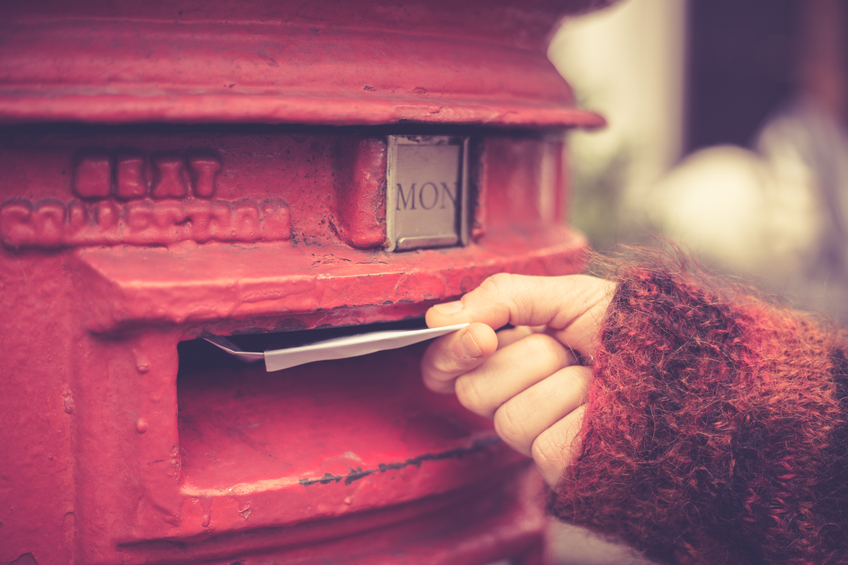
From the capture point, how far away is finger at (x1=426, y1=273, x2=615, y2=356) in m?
1.03

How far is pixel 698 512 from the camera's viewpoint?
1.03 m

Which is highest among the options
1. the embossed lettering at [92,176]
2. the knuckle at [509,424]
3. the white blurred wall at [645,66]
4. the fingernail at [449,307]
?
the white blurred wall at [645,66]

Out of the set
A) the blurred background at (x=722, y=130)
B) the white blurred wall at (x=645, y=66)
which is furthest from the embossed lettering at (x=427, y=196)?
the white blurred wall at (x=645, y=66)

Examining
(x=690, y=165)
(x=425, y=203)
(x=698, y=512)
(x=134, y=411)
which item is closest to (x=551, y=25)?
(x=425, y=203)

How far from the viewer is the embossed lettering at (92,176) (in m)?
0.88

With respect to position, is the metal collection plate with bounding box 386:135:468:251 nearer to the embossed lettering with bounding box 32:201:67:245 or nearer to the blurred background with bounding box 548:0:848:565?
the embossed lettering with bounding box 32:201:67:245

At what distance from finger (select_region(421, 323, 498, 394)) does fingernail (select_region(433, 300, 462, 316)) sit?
0.03 metres

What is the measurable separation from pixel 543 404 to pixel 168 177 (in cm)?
66

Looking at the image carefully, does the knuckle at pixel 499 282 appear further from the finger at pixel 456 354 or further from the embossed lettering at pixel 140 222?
the embossed lettering at pixel 140 222

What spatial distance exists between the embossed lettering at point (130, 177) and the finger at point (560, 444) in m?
0.72

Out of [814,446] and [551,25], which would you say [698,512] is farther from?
[551,25]

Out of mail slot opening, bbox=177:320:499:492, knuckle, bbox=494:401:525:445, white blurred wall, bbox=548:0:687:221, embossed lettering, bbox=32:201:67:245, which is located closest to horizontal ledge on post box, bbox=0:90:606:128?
embossed lettering, bbox=32:201:67:245

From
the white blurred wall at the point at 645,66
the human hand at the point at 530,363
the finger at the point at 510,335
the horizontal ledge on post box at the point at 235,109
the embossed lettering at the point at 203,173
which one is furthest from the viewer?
the white blurred wall at the point at 645,66

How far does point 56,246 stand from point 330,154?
0.40 meters
